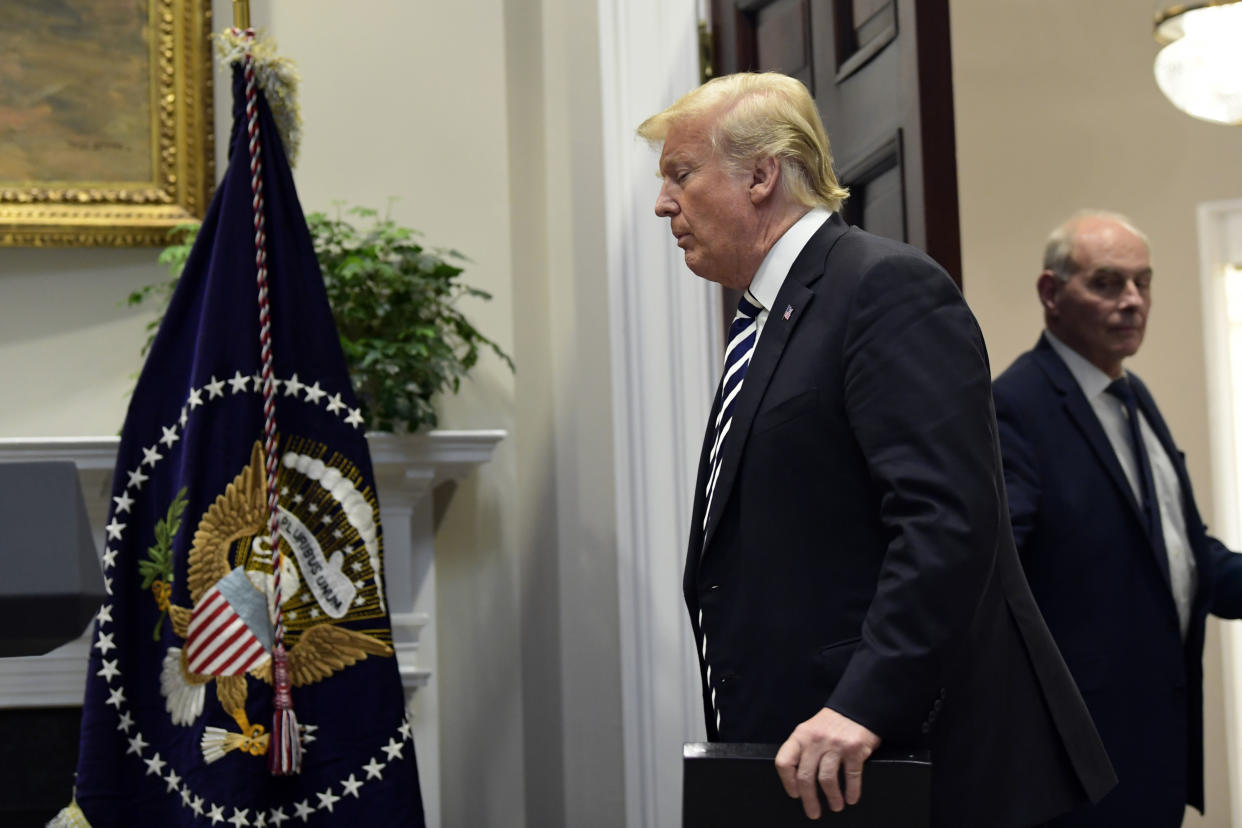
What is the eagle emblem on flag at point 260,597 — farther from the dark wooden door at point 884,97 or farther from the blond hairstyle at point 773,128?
the blond hairstyle at point 773,128

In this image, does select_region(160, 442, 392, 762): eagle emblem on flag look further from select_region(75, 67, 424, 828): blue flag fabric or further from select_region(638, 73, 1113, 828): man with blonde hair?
select_region(638, 73, 1113, 828): man with blonde hair

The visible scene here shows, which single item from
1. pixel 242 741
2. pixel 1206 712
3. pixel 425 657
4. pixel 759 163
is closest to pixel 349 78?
pixel 425 657

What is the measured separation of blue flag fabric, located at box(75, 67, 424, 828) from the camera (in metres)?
2.65

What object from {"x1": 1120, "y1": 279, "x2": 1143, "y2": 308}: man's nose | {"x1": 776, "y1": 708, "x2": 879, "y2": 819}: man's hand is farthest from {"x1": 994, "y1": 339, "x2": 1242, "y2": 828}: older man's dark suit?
{"x1": 776, "y1": 708, "x2": 879, "y2": 819}: man's hand

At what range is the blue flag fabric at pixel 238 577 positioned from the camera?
265 centimetres

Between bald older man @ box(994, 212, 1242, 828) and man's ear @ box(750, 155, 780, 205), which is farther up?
man's ear @ box(750, 155, 780, 205)

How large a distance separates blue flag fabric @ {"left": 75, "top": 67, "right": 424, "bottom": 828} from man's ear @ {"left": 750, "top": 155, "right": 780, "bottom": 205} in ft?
4.25

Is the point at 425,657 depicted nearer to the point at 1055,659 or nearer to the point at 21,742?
the point at 21,742

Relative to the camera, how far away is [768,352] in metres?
1.69

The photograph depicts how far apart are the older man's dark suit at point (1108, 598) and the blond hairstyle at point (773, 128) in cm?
107

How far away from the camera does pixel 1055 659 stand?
1631 millimetres

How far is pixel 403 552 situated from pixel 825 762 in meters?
1.92

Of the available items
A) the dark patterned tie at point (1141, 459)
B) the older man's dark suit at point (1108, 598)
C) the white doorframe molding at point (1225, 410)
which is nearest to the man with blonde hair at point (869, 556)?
the older man's dark suit at point (1108, 598)

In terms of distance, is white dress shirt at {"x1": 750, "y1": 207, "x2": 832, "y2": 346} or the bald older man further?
the bald older man
